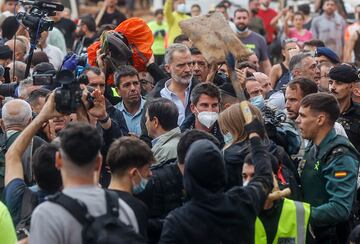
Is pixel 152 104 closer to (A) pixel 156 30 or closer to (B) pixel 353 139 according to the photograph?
(B) pixel 353 139

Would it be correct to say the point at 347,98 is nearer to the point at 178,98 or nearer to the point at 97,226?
the point at 178,98

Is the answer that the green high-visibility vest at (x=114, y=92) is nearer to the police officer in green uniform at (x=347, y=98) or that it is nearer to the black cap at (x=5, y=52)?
the black cap at (x=5, y=52)

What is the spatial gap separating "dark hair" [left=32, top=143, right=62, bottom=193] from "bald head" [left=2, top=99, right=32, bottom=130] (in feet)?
6.35

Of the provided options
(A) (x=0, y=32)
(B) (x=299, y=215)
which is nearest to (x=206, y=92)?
(B) (x=299, y=215)

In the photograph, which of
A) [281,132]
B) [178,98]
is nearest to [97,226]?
[281,132]

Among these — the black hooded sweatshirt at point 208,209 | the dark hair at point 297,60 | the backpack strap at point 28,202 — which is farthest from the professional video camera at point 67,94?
the dark hair at point 297,60

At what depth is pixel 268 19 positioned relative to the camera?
2297 centimetres

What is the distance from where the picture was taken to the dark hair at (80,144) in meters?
6.43

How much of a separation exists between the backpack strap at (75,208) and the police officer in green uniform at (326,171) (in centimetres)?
267

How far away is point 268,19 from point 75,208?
669 inches

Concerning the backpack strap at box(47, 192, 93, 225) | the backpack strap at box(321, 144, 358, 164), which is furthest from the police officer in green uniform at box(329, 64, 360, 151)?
the backpack strap at box(47, 192, 93, 225)

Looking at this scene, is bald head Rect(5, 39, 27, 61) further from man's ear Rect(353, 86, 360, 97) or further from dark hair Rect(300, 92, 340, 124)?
A: dark hair Rect(300, 92, 340, 124)

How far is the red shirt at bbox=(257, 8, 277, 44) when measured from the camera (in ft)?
74.2

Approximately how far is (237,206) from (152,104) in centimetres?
276
